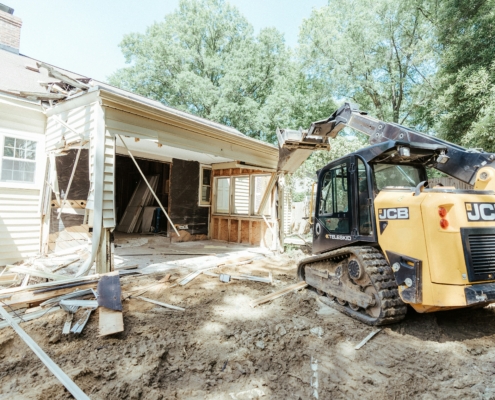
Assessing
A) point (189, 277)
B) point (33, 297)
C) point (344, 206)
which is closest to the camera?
point (33, 297)

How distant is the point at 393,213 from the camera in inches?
132

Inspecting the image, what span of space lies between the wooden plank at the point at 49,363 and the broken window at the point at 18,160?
4.61 m

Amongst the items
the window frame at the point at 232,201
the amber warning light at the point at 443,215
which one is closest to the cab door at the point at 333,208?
the amber warning light at the point at 443,215

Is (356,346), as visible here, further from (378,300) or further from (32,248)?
(32,248)

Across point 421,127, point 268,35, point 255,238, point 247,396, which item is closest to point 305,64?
point 268,35

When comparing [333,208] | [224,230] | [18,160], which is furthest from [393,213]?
[18,160]

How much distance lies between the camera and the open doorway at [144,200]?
11.9m

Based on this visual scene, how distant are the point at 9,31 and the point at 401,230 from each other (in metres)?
13.5

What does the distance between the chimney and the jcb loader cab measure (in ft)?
38.9

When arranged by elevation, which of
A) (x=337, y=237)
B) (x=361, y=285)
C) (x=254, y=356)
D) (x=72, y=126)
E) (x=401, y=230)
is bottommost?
(x=254, y=356)

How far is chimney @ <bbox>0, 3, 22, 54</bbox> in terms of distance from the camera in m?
9.51

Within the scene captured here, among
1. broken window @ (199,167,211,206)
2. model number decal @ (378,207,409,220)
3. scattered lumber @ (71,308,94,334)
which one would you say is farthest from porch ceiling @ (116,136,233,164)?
model number decal @ (378,207,409,220)

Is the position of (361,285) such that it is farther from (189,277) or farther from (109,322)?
(189,277)

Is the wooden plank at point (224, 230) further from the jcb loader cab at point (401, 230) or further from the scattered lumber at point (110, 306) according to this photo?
the scattered lumber at point (110, 306)
